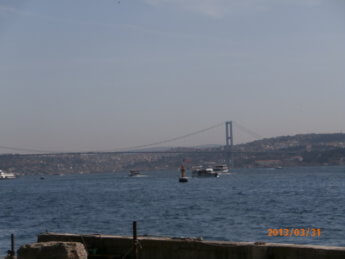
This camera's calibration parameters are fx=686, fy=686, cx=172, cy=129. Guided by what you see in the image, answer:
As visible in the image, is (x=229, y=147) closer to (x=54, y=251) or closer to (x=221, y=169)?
(x=221, y=169)

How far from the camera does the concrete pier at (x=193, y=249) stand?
934cm

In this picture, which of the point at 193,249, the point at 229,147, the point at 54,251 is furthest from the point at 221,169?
the point at 54,251

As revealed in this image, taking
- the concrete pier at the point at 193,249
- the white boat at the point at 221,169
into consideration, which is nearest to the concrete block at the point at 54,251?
the concrete pier at the point at 193,249

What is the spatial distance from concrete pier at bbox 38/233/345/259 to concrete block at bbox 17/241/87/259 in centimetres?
137

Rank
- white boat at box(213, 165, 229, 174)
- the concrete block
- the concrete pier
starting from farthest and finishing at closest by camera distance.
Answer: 1. white boat at box(213, 165, 229, 174)
2. the concrete block
3. the concrete pier

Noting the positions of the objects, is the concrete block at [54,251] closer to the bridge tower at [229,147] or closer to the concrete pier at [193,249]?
the concrete pier at [193,249]

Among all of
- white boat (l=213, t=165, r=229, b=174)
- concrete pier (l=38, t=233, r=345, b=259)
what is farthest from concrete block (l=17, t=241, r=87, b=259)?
white boat (l=213, t=165, r=229, b=174)

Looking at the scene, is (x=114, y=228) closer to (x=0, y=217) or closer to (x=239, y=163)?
(x=0, y=217)

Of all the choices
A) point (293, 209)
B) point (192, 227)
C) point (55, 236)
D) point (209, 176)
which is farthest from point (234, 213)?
point (209, 176)

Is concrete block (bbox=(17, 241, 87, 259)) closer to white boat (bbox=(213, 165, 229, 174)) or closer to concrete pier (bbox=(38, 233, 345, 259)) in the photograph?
concrete pier (bbox=(38, 233, 345, 259))

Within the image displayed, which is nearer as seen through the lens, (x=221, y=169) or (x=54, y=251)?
(x=54, y=251)

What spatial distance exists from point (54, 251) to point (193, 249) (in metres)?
2.11

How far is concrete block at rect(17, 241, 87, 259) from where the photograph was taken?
375 inches

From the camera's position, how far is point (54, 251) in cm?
954
